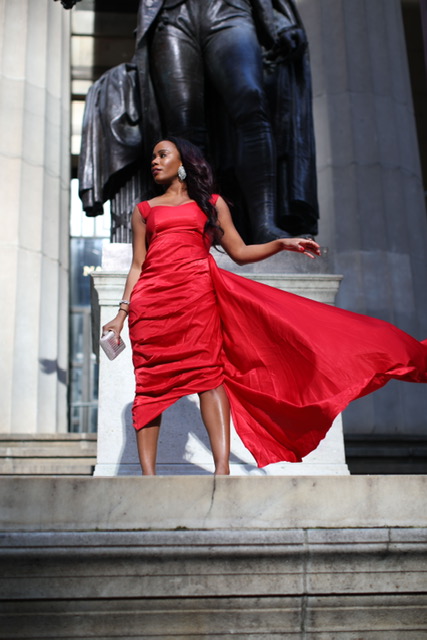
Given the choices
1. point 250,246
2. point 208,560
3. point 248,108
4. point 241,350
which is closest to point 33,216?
point 248,108

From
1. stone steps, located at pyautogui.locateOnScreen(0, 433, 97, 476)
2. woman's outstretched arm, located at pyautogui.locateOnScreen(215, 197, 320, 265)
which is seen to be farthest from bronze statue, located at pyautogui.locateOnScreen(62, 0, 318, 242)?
stone steps, located at pyautogui.locateOnScreen(0, 433, 97, 476)

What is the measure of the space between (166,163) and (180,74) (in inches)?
85.5

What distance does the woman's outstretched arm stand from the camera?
3902 mm

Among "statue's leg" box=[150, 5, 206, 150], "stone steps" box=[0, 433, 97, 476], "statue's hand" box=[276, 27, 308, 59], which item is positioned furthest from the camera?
"stone steps" box=[0, 433, 97, 476]

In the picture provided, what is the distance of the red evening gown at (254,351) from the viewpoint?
3.77 m

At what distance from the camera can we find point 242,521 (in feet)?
9.23

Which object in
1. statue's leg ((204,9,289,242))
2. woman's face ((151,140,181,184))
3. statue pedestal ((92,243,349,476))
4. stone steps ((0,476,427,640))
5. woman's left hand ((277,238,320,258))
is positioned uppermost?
statue's leg ((204,9,289,242))

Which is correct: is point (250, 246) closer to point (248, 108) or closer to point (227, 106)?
point (248, 108)

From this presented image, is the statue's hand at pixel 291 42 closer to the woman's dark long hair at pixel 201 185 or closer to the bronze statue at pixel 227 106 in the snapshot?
the bronze statue at pixel 227 106

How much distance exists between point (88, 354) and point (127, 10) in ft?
20.6

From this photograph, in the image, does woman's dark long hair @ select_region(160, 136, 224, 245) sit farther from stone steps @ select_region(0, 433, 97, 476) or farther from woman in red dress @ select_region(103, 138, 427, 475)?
stone steps @ select_region(0, 433, 97, 476)

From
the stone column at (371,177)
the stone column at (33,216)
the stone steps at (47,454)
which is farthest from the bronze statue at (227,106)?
the stone column at (371,177)

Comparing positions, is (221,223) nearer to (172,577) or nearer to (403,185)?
(172,577)

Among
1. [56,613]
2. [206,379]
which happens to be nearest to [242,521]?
[56,613]
